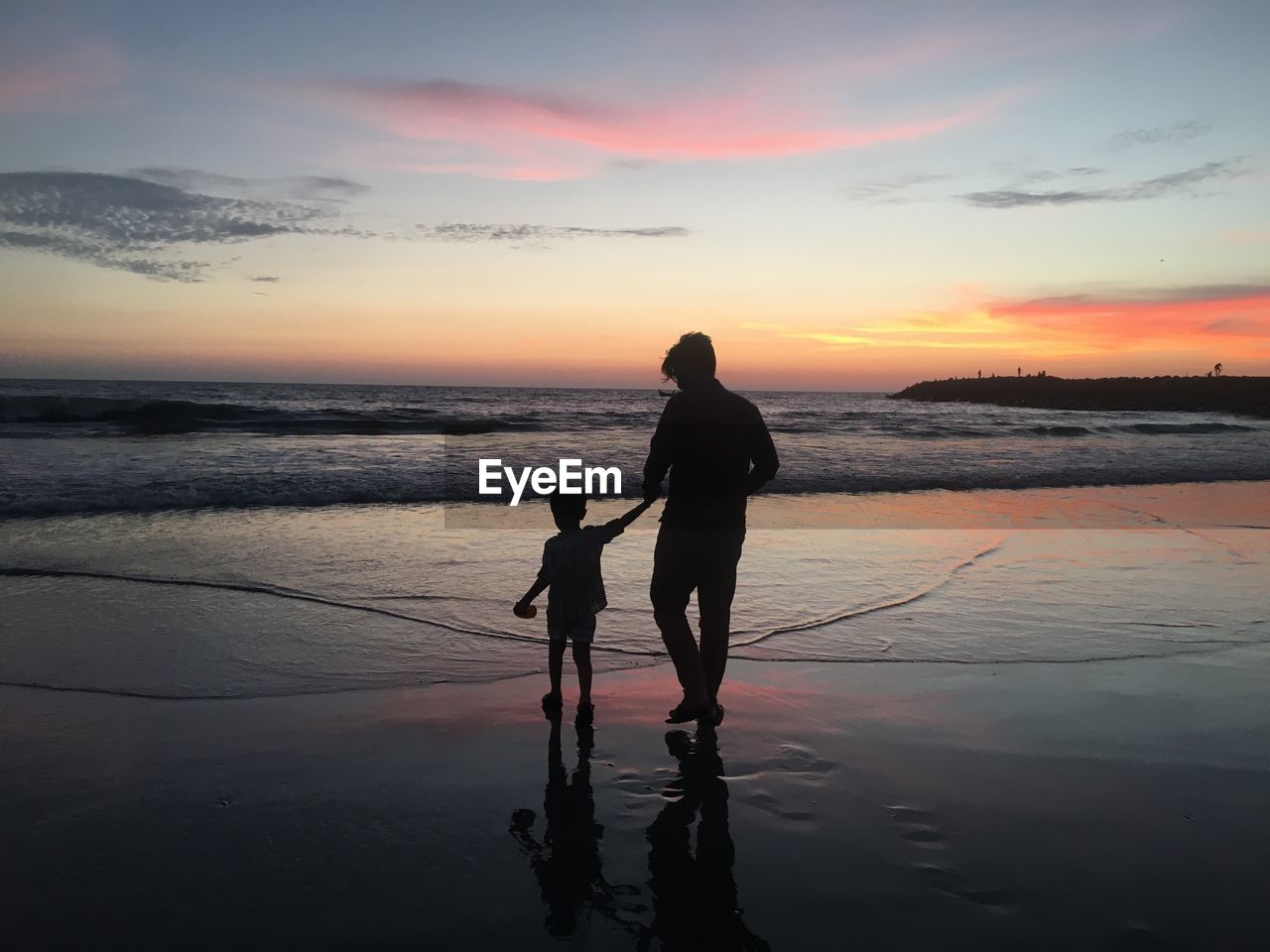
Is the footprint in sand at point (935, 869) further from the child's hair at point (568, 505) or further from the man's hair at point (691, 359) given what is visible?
the man's hair at point (691, 359)

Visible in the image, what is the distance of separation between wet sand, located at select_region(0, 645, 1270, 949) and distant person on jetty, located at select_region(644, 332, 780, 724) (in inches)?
16.4

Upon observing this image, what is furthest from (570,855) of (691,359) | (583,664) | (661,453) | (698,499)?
(691,359)

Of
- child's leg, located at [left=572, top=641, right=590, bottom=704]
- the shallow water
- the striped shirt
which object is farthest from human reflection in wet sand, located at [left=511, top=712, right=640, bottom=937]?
the shallow water

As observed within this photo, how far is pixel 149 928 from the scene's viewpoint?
9.11 ft

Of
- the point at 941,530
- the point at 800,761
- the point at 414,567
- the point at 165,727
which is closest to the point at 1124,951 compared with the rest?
the point at 800,761

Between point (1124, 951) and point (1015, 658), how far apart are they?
3676 mm

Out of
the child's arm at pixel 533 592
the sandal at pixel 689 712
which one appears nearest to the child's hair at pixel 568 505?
the child's arm at pixel 533 592

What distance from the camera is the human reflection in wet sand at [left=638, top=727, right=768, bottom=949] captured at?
2.77 m

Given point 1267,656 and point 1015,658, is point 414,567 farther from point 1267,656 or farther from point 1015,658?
point 1267,656

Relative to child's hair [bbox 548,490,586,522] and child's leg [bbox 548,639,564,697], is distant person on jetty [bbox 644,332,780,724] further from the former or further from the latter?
child's leg [bbox 548,639,564,697]

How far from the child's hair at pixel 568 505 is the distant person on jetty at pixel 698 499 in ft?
1.43

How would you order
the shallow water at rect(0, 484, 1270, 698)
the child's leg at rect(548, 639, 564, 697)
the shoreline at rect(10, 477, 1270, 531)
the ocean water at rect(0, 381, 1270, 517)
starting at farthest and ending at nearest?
the ocean water at rect(0, 381, 1270, 517)
the shoreline at rect(10, 477, 1270, 531)
the shallow water at rect(0, 484, 1270, 698)
the child's leg at rect(548, 639, 564, 697)

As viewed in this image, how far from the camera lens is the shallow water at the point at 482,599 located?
6031mm

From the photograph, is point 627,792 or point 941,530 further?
point 941,530
